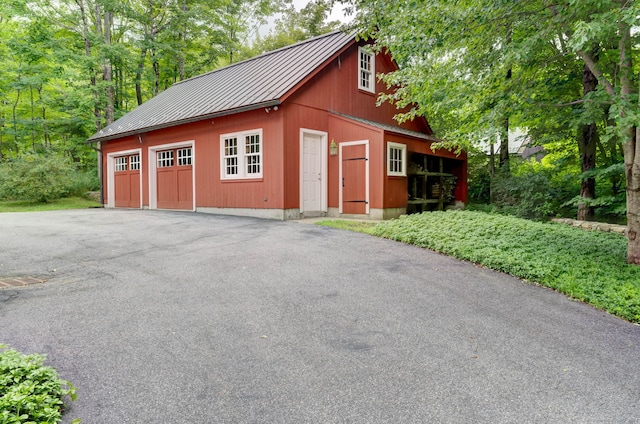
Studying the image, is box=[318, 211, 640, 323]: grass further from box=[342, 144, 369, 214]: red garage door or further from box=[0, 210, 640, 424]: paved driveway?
box=[342, 144, 369, 214]: red garage door

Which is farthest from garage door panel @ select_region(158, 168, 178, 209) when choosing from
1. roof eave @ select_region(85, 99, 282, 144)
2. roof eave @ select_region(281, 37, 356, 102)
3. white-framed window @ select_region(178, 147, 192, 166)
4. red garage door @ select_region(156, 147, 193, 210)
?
roof eave @ select_region(281, 37, 356, 102)

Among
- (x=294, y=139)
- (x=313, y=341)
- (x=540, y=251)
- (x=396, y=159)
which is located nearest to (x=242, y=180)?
(x=294, y=139)

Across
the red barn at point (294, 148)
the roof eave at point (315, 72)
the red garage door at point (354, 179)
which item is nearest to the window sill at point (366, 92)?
the red barn at point (294, 148)

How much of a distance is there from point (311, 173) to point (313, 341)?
7989mm

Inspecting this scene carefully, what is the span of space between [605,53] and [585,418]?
7894 millimetres

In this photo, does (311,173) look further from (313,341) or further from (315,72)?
(313,341)

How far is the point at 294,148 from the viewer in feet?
32.9

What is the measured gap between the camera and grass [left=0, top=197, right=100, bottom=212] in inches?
553

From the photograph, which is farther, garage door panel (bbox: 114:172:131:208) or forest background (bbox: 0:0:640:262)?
garage door panel (bbox: 114:172:131:208)

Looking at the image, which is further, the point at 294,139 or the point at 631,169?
the point at 294,139

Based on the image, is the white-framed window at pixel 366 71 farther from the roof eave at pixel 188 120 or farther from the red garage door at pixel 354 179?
the roof eave at pixel 188 120

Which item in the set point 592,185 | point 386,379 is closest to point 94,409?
point 386,379

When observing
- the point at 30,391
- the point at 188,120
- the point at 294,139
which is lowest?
the point at 30,391

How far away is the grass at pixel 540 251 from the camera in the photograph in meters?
4.30
